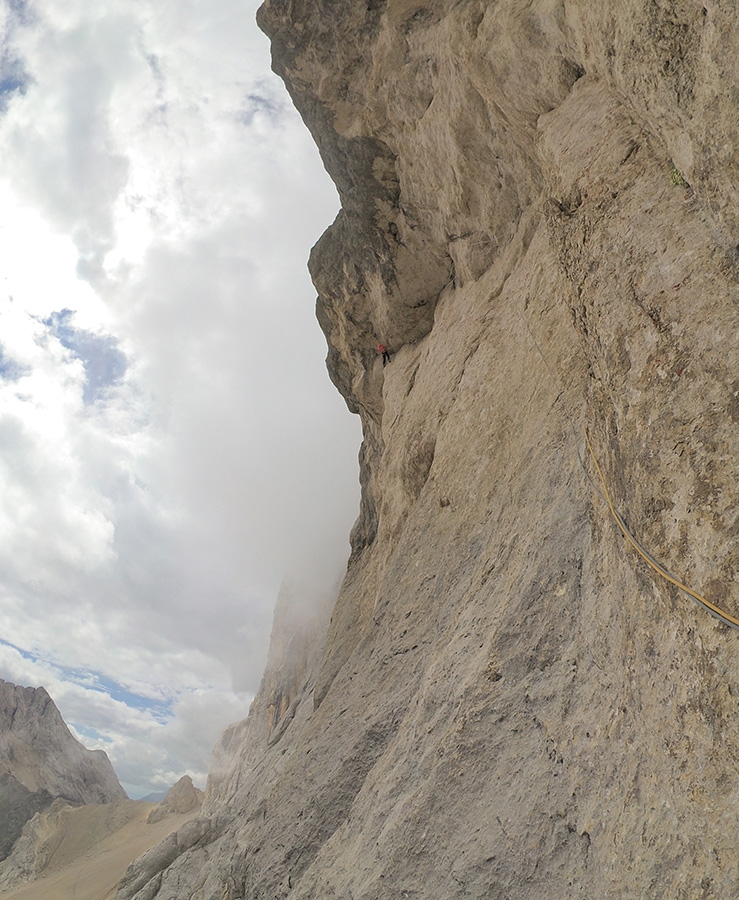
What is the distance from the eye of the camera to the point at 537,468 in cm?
639

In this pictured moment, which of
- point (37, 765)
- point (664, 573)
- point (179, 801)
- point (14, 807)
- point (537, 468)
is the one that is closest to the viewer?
point (664, 573)

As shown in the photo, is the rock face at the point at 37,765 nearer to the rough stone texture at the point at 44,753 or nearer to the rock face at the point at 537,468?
the rough stone texture at the point at 44,753

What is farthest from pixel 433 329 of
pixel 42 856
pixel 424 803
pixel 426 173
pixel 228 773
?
pixel 42 856

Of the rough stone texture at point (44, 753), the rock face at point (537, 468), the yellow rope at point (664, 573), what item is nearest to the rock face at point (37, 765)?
the rough stone texture at point (44, 753)

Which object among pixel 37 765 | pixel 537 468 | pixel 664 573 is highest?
pixel 537 468

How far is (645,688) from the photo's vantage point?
12.1 ft

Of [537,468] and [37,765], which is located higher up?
[537,468]

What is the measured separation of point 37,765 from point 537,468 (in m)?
60.2

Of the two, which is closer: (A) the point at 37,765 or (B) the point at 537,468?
(B) the point at 537,468

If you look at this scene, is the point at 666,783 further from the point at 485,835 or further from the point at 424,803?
the point at 424,803

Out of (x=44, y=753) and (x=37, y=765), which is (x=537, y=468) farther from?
(x=44, y=753)

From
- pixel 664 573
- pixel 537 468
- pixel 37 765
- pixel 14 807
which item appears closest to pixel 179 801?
pixel 37 765

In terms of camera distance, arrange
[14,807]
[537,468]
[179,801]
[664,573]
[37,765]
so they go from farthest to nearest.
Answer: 1. [179,801]
2. [37,765]
3. [14,807]
4. [537,468]
5. [664,573]

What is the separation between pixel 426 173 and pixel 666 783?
9.19 metres
